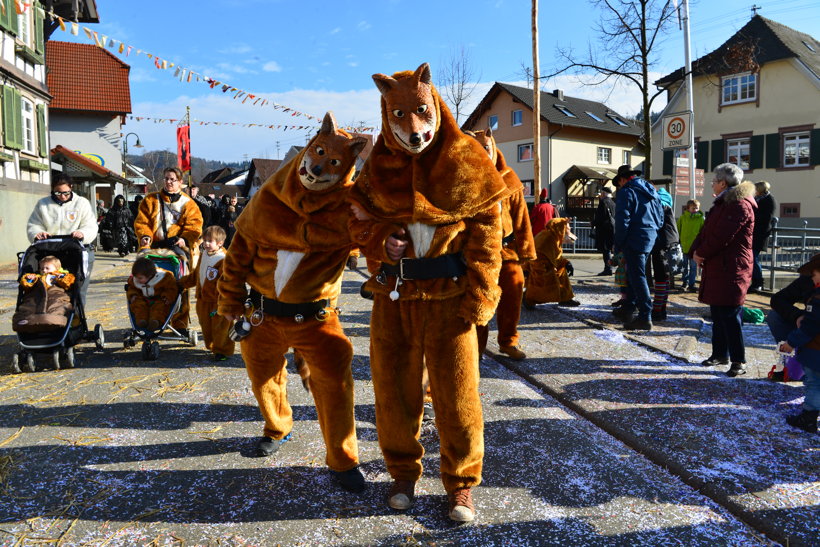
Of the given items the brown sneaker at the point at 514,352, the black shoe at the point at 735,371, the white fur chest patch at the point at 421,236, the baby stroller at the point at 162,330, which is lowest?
the black shoe at the point at 735,371

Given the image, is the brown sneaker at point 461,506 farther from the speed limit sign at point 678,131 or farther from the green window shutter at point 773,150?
the green window shutter at point 773,150

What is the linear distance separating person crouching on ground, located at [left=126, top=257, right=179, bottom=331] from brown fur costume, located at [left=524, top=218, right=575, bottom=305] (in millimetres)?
4673

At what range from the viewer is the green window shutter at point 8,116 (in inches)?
637

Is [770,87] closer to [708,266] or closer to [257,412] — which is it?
[708,266]

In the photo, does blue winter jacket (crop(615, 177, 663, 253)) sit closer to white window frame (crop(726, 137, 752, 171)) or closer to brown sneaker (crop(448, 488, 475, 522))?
brown sneaker (crop(448, 488, 475, 522))

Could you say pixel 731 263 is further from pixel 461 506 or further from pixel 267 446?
pixel 267 446

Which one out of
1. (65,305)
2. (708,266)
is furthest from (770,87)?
(65,305)

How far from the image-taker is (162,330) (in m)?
5.96

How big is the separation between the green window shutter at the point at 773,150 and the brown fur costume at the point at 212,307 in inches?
1105

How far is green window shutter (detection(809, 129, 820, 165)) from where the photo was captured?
24.6 meters

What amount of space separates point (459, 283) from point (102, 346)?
4949 millimetres

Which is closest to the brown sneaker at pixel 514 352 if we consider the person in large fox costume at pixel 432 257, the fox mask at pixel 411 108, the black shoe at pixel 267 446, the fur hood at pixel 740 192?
the fur hood at pixel 740 192

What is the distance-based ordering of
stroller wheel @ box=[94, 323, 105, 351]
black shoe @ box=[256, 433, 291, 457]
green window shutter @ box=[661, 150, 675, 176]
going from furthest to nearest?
green window shutter @ box=[661, 150, 675, 176] < stroller wheel @ box=[94, 323, 105, 351] < black shoe @ box=[256, 433, 291, 457]

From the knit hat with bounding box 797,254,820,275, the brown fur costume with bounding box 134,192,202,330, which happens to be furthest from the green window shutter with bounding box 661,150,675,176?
the brown fur costume with bounding box 134,192,202,330
